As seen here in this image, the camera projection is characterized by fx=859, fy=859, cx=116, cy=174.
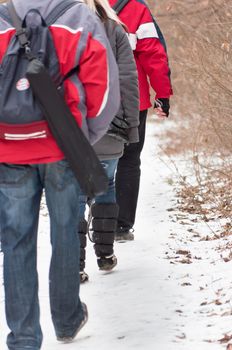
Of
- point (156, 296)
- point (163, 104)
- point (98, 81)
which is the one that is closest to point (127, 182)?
point (163, 104)

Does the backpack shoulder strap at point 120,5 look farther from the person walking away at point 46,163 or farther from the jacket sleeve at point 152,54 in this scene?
the person walking away at point 46,163

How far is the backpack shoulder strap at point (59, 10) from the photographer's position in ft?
12.3

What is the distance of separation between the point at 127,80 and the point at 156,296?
1.35 metres

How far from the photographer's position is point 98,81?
377cm

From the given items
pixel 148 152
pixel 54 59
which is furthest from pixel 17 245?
pixel 148 152

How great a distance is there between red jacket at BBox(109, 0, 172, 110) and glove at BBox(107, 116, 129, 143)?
1.02 metres

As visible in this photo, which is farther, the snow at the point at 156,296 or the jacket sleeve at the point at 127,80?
the jacket sleeve at the point at 127,80

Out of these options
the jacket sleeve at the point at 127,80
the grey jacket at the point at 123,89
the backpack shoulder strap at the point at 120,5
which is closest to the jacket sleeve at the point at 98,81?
the grey jacket at the point at 123,89

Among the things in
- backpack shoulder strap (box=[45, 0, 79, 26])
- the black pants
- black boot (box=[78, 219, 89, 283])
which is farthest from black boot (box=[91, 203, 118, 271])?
backpack shoulder strap (box=[45, 0, 79, 26])

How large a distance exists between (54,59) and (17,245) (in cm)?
85

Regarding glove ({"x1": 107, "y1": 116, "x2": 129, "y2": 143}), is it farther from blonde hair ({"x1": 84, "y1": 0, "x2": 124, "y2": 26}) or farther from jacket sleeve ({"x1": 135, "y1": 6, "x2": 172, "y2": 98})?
jacket sleeve ({"x1": 135, "y1": 6, "x2": 172, "y2": 98})

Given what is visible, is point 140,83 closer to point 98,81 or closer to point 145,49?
point 145,49

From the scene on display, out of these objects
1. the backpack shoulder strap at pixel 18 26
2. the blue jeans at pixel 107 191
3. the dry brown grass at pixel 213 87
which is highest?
the backpack shoulder strap at pixel 18 26

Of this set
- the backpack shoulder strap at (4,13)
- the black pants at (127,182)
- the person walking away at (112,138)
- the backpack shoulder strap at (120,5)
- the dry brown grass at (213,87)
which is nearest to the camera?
the backpack shoulder strap at (4,13)
